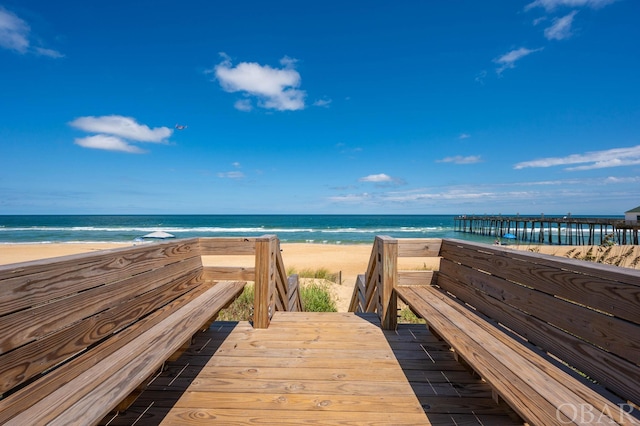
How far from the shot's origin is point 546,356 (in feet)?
6.60

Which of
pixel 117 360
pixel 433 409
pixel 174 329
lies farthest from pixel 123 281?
pixel 433 409

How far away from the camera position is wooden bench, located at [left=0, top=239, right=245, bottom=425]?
1405 mm

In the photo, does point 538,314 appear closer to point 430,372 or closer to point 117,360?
point 430,372

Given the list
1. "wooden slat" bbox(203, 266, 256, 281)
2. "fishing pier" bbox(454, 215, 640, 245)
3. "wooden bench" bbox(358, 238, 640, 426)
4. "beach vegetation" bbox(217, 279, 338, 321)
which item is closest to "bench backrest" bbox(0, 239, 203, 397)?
"wooden slat" bbox(203, 266, 256, 281)

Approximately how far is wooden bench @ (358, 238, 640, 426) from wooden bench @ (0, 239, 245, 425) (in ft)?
6.18

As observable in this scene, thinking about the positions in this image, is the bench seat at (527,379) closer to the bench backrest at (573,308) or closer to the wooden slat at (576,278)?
the bench backrest at (573,308)

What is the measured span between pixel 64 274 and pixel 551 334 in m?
2.88

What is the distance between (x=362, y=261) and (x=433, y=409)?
49.3 feet

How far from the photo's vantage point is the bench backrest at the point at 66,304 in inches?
57.2

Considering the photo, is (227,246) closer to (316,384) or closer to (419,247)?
(316,384)

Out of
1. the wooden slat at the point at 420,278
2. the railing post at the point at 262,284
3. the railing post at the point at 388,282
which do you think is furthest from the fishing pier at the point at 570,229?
the railing post at the point at 262,284

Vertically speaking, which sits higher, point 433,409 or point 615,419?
point 615,419

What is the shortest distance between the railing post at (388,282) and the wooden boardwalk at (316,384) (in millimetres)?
202

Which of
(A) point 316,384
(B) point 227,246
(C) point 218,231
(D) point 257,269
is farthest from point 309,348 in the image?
(C) point 218,231
